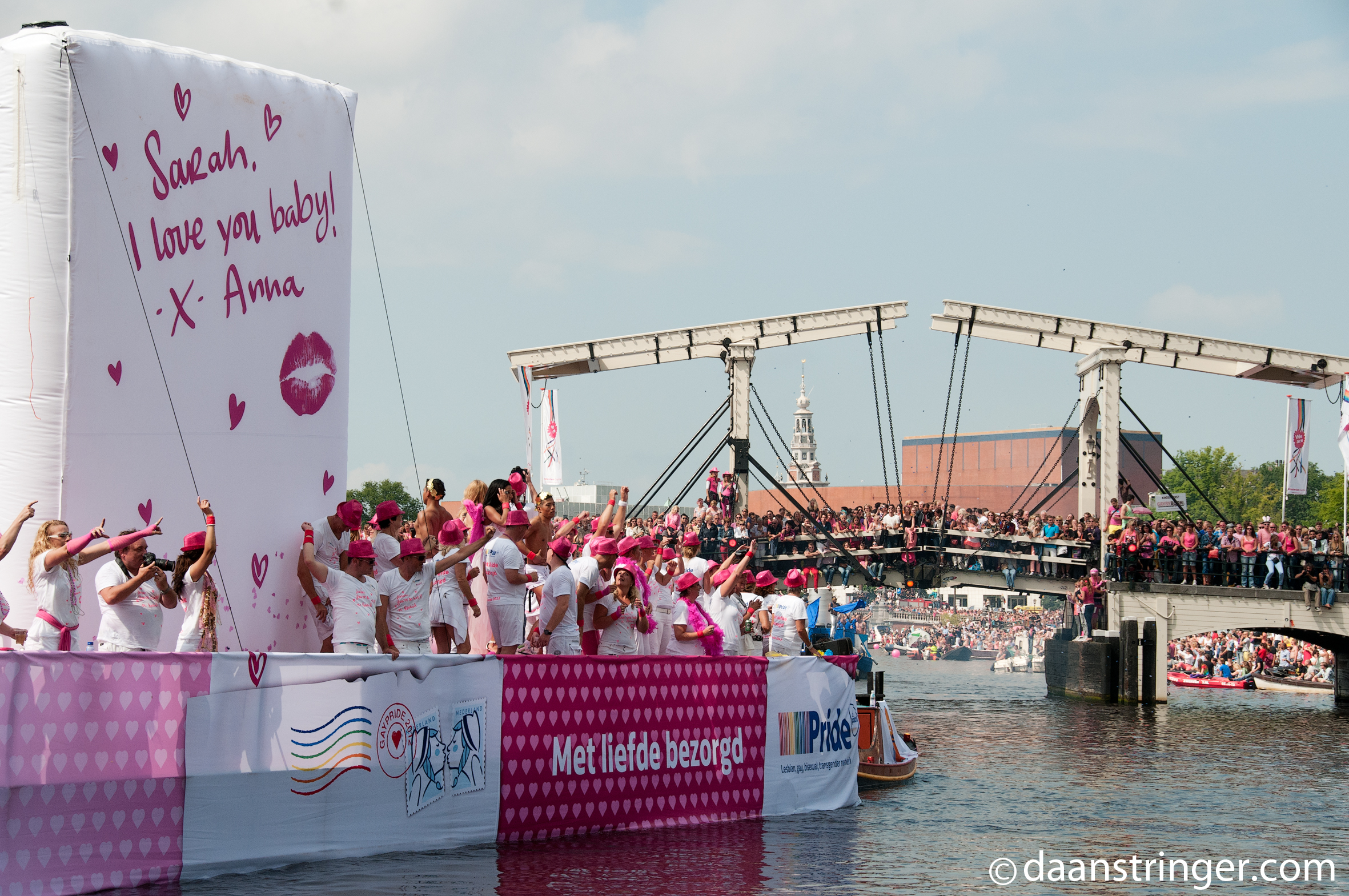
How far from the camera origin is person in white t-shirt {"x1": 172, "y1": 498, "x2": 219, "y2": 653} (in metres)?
8.56

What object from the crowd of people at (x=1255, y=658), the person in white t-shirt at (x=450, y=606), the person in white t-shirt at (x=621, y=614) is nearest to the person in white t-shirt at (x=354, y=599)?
the person in white t-shirt at (x=450, y=606)

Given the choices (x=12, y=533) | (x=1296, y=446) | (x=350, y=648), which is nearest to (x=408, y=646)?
(x=350, y=648)

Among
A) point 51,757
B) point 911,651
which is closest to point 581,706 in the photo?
point 51,757

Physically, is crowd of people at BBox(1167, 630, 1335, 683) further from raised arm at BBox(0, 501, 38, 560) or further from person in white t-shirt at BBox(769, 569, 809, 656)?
raised arm at BBox(0, 501, 38, 560)

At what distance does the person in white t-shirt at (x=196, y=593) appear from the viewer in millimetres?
8562

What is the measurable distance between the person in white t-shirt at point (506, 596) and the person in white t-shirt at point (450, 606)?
21 centimetres

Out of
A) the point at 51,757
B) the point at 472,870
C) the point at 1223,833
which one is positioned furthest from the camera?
the point at 1223,833

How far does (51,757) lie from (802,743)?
22.8 ft

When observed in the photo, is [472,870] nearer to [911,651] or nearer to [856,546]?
[856,546]

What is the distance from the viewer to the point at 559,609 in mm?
10094

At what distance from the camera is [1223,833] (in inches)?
549

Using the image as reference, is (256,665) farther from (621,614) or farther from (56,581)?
(621,614)

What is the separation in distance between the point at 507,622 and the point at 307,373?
7.84 feet

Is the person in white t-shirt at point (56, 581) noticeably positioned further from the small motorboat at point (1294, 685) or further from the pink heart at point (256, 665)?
the small motorboat at point (1294, 685)
